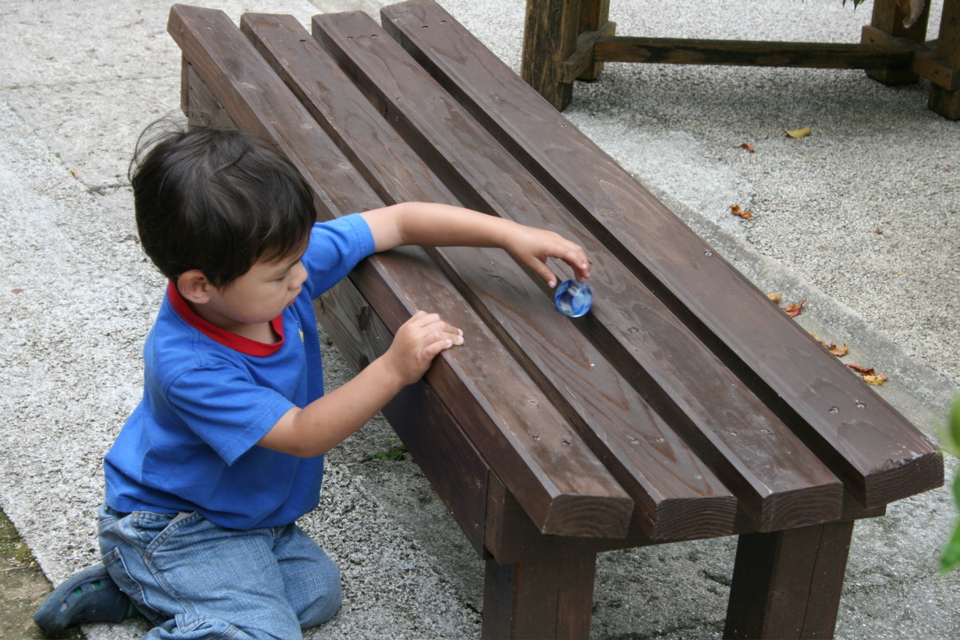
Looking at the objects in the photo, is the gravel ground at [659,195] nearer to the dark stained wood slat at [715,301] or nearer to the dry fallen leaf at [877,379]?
the dry fallen leaf at [877,379]

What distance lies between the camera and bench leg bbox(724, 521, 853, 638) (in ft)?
6.14

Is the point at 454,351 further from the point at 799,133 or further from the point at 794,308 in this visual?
the point at 799,133

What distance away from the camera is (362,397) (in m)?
1.83

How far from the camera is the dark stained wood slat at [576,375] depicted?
1596mm

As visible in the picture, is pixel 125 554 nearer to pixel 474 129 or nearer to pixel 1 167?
pixel 474 129

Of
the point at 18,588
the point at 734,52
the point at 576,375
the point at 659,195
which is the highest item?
the point at 576,375

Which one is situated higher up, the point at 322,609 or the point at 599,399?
the point at 599,399

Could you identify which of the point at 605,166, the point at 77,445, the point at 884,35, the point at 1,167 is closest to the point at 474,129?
the point at 605,166

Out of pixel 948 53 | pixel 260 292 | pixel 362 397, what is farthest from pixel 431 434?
pixel 948 53

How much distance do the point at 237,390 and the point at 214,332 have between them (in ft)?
0.45

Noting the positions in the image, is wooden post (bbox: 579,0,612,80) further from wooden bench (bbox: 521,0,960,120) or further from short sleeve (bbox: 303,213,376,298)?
short sleeve (bbox: 303,213,376,298)

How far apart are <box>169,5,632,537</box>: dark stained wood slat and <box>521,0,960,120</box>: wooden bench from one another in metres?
1.79

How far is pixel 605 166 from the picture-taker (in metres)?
2.60

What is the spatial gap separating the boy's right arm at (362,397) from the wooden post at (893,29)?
395cm
